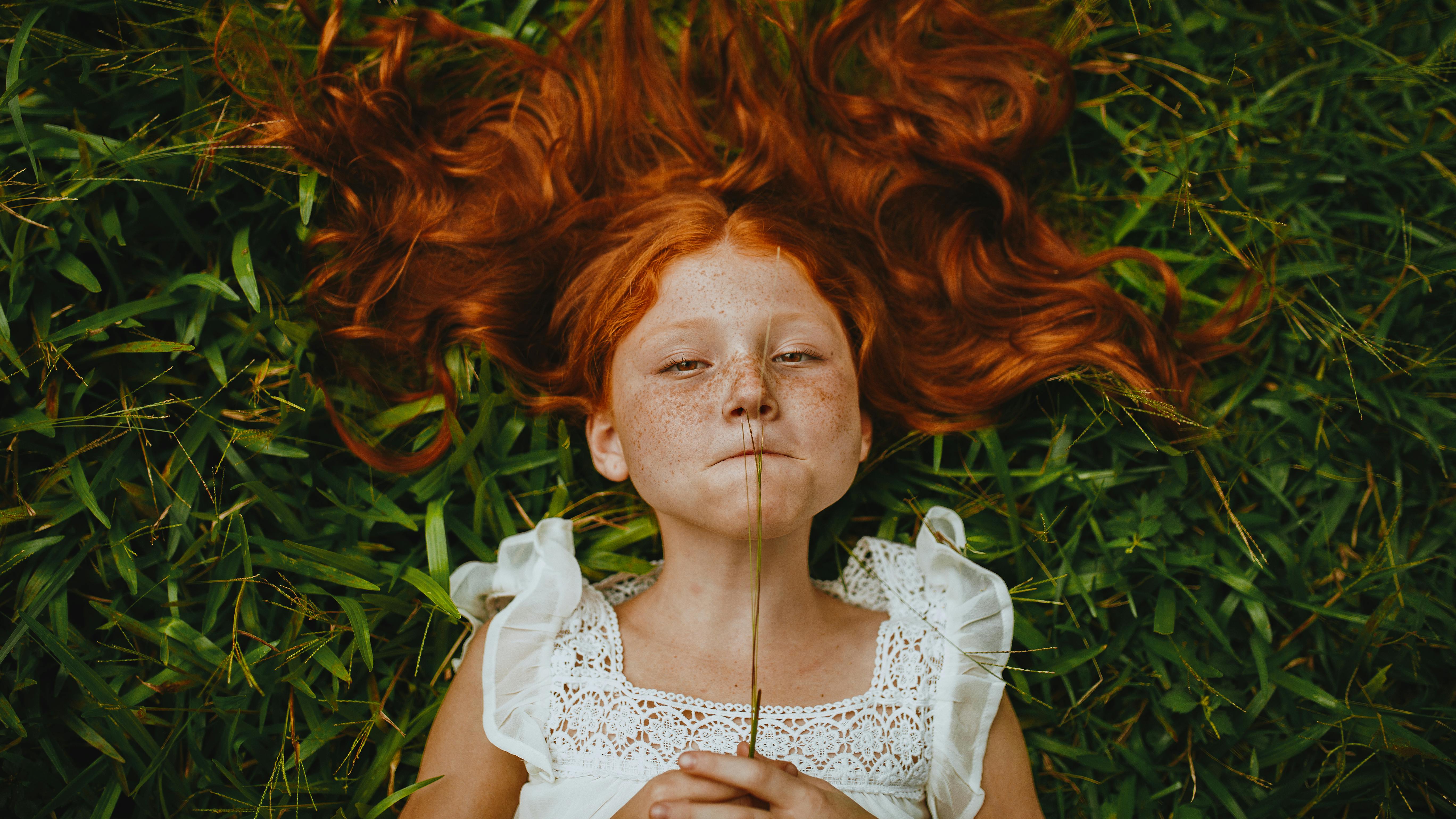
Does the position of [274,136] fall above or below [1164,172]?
above

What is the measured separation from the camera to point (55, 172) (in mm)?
1993

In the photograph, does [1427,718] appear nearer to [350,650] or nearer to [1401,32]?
[1401,32]

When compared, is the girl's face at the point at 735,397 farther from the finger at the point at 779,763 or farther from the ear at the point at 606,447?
the finger at the point at 779,763

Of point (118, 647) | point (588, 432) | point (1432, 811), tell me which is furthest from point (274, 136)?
point (1432, 811)

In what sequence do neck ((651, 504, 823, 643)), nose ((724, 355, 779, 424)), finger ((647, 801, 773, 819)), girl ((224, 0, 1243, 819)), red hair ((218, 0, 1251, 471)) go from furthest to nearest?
1. red hair ((218, 0, 1251, 471))
2. neck ((651, 504, 823, 643))
3. girl ((224, 0, 1243, 819))
4. nose ((724, 355, 779, 424))
5. finger ((647, 801, 773, 819))

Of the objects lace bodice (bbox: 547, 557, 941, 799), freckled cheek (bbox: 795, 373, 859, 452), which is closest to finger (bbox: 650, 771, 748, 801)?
lace bodice (bbox: 547, 557, 941, 799)

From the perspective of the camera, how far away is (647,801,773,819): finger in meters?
1.44

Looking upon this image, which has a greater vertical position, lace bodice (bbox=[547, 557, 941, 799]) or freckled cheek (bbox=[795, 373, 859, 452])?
freckled cheek (bbox=[795, 373, 859, 452])

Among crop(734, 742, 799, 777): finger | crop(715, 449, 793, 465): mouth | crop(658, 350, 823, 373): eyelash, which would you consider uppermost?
crop(658, 350, 823, 373): eyelash

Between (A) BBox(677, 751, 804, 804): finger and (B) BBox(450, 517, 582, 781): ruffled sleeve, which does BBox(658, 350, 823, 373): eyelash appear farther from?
(A) BBox(677, 751, 804, 804): finger

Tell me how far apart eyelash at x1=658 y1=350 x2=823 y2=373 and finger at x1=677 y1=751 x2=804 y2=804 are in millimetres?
716

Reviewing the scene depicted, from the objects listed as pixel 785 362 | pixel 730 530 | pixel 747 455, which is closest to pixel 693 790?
pixel 730 530

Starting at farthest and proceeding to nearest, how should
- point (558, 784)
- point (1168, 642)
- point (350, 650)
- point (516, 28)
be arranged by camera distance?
point (516, 28) → point (1168, 642) → point (350, 650) → point (558, 784)

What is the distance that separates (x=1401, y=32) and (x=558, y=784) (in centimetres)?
284
